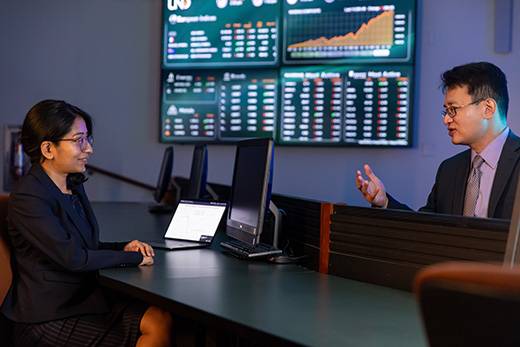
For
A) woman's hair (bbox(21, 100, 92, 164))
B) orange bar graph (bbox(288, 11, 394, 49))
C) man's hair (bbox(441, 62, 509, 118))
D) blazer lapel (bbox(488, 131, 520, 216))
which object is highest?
orange bar graph (bbox(288, 11, 394, 49))

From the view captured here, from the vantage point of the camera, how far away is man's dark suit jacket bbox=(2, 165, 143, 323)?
82.6 inches

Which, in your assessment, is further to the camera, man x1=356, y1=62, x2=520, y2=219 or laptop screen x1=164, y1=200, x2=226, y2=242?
laptop screen x1=164, y1=200, x2=226, y2=242

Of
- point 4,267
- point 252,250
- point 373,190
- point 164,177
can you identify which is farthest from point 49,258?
point 164,177

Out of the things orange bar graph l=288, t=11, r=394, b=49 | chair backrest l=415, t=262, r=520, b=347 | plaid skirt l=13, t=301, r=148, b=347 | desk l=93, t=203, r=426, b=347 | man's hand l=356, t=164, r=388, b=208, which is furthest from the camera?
orange bar graph l=288, t=11, r=394, b=49

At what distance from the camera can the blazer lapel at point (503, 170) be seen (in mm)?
2314

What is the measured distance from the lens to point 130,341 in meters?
2.15

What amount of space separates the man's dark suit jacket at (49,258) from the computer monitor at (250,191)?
1.46 ft

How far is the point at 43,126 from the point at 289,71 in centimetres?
258

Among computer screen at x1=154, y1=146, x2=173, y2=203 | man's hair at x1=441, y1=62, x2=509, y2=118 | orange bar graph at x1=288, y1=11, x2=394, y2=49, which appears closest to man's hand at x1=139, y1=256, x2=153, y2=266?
man's hair at x1=441, y1=62, x2=509, y2=118

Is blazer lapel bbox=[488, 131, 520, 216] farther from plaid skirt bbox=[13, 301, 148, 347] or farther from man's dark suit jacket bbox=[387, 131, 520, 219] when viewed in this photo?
plaid skirt bbox=[13, 301, 148, 347]

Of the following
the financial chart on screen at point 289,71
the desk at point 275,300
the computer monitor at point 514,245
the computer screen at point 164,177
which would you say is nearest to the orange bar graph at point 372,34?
the financial chart on screen at point 289,71

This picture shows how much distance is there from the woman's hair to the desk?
48 centimetres

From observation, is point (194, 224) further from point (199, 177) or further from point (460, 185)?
point (460, 185)

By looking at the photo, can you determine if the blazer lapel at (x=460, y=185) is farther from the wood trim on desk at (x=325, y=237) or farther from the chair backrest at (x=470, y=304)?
the chair backrest at (x=470, y=304)
